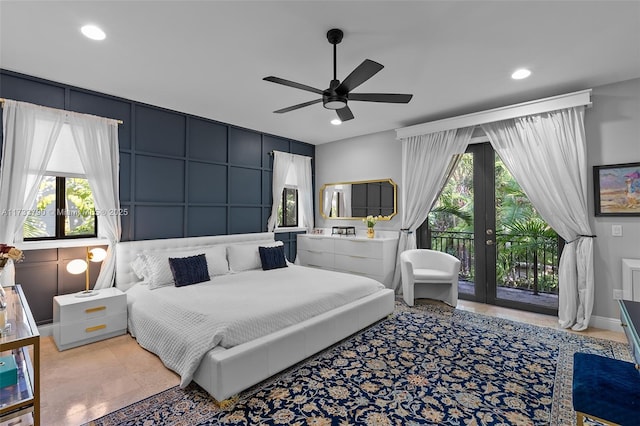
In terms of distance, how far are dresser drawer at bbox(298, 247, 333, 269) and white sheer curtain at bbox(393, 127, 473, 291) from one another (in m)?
1.20

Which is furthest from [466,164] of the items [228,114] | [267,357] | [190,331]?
[190,331]

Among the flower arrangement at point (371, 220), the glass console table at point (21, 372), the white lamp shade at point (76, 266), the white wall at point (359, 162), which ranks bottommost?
the glass console table at point (21, 372)

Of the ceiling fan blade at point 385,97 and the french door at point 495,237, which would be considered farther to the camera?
the french door at point 495,237

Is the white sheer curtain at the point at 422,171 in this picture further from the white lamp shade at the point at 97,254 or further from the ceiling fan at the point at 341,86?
the white lamp shade at the point at 97,254

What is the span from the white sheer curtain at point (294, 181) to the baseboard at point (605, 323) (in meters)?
4.44

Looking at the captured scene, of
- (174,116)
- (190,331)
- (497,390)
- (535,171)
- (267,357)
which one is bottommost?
(497,390)

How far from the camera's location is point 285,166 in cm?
585

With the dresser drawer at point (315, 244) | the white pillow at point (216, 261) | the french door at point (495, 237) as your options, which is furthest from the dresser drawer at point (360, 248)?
the white pillow at point (216, 261)

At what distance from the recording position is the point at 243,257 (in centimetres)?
446

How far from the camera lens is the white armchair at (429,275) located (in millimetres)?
4273

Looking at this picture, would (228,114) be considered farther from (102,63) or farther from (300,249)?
(300,249)

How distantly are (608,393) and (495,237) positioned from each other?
3.10 m

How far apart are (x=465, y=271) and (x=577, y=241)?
1451 mm

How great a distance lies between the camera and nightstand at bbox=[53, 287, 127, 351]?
120 inches
